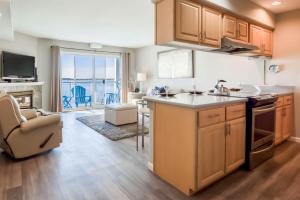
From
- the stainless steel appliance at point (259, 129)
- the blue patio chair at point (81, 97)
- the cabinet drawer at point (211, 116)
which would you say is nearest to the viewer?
the cabinet drawer at point (211, 116)

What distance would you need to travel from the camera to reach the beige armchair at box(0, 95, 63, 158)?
2.68 meters

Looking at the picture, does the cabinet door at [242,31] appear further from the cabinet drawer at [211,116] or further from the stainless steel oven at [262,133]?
the cabinet drawer at [211,116]

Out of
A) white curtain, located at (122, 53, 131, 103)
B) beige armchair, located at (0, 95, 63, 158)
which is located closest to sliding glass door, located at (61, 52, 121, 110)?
white curtain, located at (122, 53, 131, 103)

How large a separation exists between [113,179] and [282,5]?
381cm

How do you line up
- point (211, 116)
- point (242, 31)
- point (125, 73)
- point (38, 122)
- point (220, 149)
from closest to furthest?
point (211, 116) < point (220, 149) < point (38, 122) < point (242, 31) < point (125, 73)

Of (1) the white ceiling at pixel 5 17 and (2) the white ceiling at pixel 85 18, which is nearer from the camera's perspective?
(1) the white ceiling at pixel 5 17

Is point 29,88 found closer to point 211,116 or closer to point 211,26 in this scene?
point 211,26

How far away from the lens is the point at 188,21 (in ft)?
7.88

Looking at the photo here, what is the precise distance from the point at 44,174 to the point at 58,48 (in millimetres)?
5305

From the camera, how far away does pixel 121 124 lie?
15.9 feet

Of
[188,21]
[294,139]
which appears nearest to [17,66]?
[188,21]

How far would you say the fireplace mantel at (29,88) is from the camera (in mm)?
5000

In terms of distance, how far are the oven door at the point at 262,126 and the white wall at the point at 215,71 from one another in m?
1.44

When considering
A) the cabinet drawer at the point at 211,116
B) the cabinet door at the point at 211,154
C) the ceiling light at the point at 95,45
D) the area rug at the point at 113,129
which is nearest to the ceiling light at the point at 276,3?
the cabinet drawer at the point at 211,116
